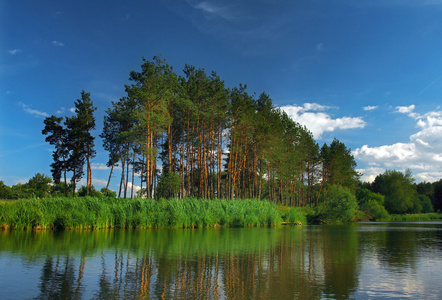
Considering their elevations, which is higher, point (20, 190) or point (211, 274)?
point (20, 190)

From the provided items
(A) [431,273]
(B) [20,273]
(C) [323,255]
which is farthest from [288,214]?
(B) [20,273]

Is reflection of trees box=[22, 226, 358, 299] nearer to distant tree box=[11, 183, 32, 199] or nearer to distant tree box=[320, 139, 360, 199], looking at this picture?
distant tree box=[11, 183, 32, 199]

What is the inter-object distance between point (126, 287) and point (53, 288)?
148 cm

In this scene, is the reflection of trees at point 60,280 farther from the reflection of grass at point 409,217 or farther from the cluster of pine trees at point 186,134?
the reflection of grass at point 409,217

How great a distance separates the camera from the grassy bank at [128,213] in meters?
23.1

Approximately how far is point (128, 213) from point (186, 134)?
24.3 m

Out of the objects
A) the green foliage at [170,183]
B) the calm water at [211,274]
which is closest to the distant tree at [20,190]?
the green foliage at [170,183]

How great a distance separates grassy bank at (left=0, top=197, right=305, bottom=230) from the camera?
2311 cm

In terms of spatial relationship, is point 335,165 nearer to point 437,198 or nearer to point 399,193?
point 399,193

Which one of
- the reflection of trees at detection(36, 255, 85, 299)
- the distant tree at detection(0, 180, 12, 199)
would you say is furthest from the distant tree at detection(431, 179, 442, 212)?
the reflection of trees at detection(36, 255, 85, 299)

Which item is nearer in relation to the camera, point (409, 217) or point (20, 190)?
point (20, 190)

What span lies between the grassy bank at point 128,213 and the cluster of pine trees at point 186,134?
966 cm

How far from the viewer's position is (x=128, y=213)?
26875 millimetres

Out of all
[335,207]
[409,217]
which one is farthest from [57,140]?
[409,217]
